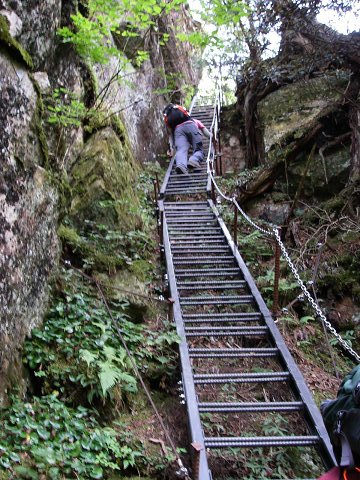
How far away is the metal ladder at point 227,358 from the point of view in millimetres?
3631

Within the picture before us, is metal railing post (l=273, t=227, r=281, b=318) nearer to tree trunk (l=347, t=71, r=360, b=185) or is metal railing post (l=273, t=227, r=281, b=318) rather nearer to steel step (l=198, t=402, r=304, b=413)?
steel step (l=198, t=402, r=304, b=413)

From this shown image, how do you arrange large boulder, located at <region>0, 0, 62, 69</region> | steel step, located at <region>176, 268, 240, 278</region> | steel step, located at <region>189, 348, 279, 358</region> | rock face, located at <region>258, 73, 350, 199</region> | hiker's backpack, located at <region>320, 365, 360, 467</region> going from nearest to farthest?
hiker's backpack, located at <region>320, 365, 360, 467</region> < steel step, located at <region>189, 348, 279, 358</region> < large boulder, located at <region>0, 0, 62, 69</region> < steel step, located at <region>176, 268, 240, 278</region> < rock face, located at <region>258, 73, 350, 199</region>

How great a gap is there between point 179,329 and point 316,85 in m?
8.47

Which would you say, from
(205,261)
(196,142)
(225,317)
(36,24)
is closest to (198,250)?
A: (205,261)

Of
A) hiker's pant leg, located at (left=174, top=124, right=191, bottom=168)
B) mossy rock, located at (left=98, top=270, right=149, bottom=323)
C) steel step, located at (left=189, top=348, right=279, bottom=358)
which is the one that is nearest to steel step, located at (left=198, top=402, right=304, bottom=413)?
steel step, located at (left=189, top=348, right=279, bottom=358)

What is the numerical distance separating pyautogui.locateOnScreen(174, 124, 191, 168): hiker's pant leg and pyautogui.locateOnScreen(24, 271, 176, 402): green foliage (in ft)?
20.2

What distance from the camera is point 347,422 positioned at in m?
1.99

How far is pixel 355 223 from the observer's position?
721 centimetres

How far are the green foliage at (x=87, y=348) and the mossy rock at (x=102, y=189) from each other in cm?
164

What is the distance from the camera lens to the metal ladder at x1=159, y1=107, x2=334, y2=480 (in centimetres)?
363

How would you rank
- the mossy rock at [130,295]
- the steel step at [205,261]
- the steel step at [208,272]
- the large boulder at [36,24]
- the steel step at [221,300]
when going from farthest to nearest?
the steel step at [205,261]
the steel step at [208,272]
the steel step at [221,300]
the mossy rock at [130,295]
the large boulder at [36,24]

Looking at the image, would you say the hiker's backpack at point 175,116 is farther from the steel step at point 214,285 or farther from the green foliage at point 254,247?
the steel step at point 214,285

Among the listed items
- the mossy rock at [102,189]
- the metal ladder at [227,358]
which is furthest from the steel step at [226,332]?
the mossy rock at [102,189]

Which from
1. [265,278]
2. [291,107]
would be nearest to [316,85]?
[291,107]
